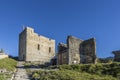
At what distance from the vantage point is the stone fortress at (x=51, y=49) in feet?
164

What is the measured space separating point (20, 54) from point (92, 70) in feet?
92.9

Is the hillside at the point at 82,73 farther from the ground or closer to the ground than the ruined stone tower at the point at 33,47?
closer to the ground

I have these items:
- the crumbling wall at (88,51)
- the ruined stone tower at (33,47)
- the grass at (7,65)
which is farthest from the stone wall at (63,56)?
the ruined stone tower at (33,47)

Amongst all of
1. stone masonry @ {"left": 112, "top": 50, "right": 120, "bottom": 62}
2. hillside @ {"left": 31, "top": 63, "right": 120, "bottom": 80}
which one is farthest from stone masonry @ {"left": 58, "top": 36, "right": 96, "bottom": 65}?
hillside @ {"left": 31, "top": 63, "right": 120, "bottom": 80}

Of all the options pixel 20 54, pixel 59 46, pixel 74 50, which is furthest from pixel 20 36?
pixel 74 50

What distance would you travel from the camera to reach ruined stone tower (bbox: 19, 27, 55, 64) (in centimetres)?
6325

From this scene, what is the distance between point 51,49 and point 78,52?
19.4m

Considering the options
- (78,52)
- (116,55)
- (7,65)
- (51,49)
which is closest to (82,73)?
(7,65)

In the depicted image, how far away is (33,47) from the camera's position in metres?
64.5

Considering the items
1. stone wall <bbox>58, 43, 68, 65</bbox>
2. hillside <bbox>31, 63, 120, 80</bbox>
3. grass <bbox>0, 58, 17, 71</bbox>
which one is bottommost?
hillside <bbox>31, 63, 120, 80</bbox>

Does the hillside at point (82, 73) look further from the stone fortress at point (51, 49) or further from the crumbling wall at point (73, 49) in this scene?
the stone fortress at point (51, 49)

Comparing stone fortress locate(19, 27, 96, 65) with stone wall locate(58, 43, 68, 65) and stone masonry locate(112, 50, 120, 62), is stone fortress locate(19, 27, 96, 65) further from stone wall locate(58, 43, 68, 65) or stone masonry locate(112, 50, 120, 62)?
stone masonry locate(112, 50, 120, 62)

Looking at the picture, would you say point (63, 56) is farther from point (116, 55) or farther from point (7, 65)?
point (7, 65)

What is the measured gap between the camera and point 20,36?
66.4 metres
